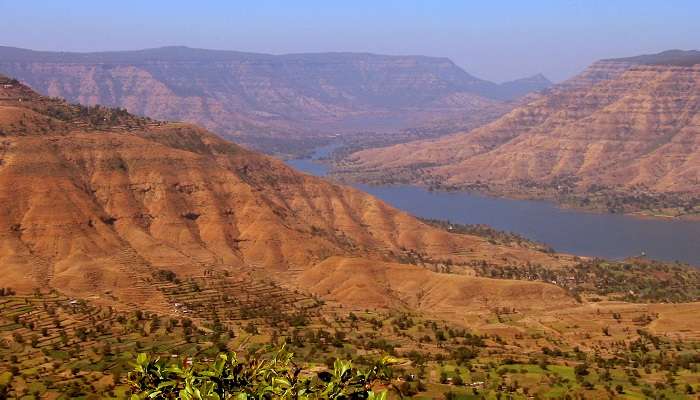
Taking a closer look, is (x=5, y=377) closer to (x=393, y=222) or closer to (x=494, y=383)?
(x=494, y=383)

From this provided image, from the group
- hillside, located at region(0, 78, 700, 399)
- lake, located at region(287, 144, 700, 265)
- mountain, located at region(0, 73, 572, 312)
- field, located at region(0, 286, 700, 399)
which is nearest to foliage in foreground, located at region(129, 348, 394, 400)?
field, located at region(0, 286, 700, 399)

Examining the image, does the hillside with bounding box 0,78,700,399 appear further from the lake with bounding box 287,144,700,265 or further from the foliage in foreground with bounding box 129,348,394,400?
the foliage in foreground with bounding box 129,348,394,400

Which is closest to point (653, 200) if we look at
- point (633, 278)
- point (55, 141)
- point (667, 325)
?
point (633, 278)

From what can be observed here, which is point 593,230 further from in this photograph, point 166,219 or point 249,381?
point 249,381

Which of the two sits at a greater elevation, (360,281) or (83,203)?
(83,203)

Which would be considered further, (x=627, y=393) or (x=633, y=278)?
(x=633, y=278)

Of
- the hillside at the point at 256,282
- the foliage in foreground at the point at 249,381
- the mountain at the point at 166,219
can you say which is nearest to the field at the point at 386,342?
the hillside at the point at 256,282

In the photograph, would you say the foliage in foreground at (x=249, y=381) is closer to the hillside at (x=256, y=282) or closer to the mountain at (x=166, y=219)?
the hillside at (x=256, y=282)
